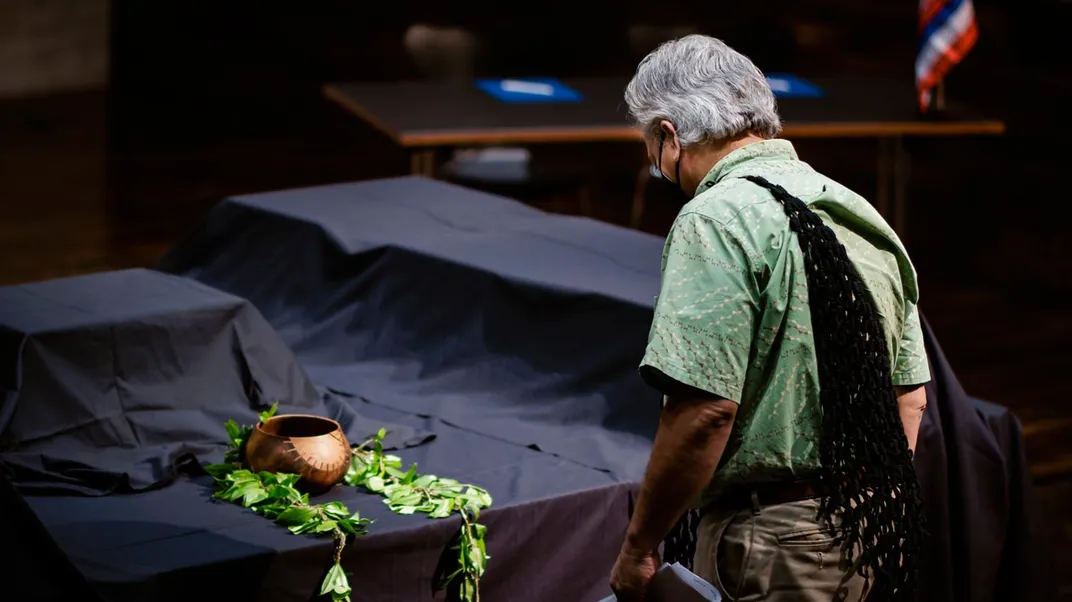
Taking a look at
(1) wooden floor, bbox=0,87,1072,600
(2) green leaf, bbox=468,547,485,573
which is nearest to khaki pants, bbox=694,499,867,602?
(2) green leaf, bbox=468,547,485,573

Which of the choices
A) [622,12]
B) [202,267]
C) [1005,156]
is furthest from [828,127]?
[622,12]

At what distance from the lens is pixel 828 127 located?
17.6 ft

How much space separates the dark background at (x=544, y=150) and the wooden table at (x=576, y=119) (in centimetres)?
32

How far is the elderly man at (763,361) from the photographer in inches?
69.0

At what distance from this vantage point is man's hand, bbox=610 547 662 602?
183 centimetres

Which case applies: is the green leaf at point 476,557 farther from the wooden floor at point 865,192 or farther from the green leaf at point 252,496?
the wooden floor at point 865,192

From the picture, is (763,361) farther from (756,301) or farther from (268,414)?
(268,414)

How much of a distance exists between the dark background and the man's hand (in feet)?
6.41

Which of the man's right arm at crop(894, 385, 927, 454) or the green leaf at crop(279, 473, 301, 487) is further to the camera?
the green leaf at crop(279, 473, 301, 487)

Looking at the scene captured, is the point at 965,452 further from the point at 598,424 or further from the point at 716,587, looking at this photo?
the point at 716,587

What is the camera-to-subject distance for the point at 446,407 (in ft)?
9.82

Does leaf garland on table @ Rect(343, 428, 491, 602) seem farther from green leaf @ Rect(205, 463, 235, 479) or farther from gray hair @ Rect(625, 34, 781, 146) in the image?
gray hair @ Rect(625, 34, 781, 146)

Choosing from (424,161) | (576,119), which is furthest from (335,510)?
(576,119)

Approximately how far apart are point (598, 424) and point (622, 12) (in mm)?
7240
